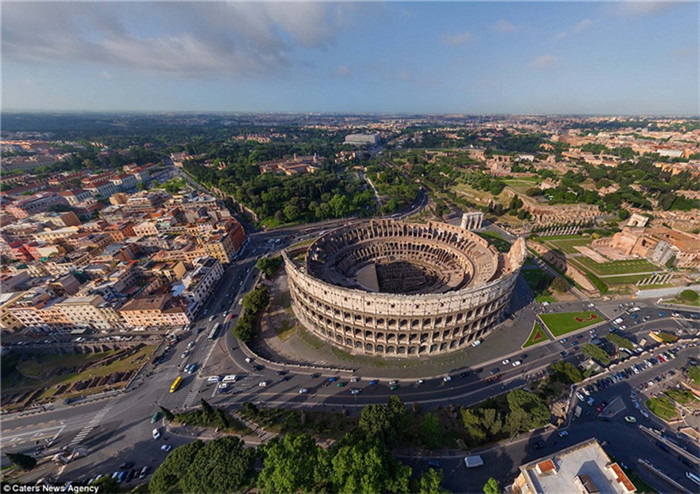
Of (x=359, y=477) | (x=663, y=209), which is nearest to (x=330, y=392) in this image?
(x=359, y=477)

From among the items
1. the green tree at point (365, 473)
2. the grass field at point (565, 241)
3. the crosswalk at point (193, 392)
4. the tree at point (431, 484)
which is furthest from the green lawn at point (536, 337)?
the crosswalk at point (193, 392)

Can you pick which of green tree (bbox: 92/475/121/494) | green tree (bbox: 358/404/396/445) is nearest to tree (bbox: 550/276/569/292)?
green tree (bbox: 358/404/396/445)

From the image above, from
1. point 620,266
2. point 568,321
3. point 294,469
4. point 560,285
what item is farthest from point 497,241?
point 294,469

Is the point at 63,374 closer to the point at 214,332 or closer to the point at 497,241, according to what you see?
the point at 214,332

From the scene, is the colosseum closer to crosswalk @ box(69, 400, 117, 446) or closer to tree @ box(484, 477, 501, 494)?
tree @ box(484, 477, 501, 494)

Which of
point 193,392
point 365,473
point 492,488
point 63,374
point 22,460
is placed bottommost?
point 63,374

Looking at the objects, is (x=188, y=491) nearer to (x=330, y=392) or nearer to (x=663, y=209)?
(x=330, y=392)

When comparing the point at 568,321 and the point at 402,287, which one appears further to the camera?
the point at 402,287
